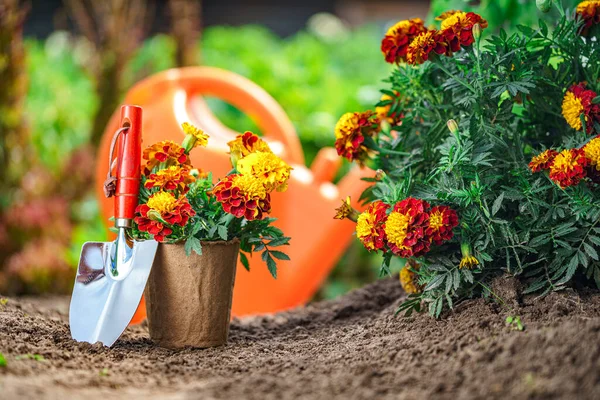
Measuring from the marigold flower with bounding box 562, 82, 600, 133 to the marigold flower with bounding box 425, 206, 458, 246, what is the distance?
1.11 ft

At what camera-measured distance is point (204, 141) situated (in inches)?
60.1

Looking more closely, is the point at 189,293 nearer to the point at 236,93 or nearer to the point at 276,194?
the point at 276,194

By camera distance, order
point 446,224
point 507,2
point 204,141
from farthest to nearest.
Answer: point 507,2, point 204,141, point 446,224


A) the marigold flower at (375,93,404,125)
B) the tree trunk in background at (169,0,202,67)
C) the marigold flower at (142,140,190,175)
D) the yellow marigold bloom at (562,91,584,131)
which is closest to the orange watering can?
the marigold flower at (375,93,404,125)

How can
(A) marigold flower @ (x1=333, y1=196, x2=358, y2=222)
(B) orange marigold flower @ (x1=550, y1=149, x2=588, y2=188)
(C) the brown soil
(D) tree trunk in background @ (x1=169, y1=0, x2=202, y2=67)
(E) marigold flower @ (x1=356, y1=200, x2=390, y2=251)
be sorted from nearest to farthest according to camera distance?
(C) the brown soil → (B) orange marigold flower @ (x1=550, y1=149, x2=588, y2=188) → (E) marigold flower @ (x1=356, y1=200, x2=390, y2=251) → (A) marigold flower @ (x1=333, y1=196, x2=358, y2=222) → (D) tree trunk in background @ (x1=169, y1=0, x2=202, y2=67)

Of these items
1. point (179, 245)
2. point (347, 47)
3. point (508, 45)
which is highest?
point (347, 47)

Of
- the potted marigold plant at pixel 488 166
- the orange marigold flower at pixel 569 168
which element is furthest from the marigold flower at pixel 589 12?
the orange marigold flower at pixel 569 168

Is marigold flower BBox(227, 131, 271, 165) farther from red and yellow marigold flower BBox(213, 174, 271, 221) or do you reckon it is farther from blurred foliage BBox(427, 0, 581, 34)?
blurred foliage BBox(427, 0, 581, 34)

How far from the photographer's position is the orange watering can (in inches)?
83.4

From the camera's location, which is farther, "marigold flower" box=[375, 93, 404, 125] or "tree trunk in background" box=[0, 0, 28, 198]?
"tree trunk in background" box=[0, 0, 28, 198]

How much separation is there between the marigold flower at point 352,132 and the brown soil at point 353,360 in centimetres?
40

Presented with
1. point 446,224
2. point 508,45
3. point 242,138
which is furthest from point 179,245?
point 508,45

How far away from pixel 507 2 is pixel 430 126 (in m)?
0.71

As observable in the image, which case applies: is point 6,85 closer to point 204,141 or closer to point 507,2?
point 204,141
